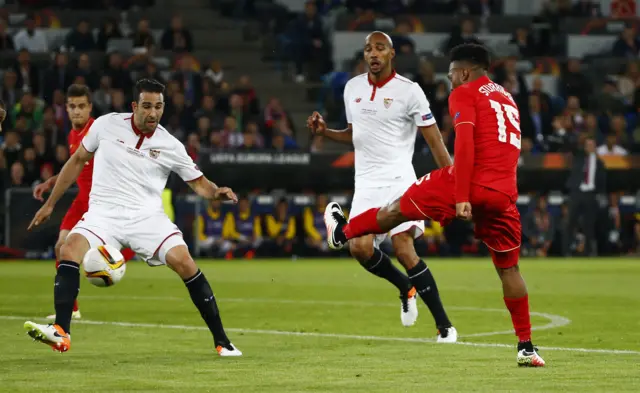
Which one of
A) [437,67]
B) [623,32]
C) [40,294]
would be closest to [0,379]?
A: [40,294]

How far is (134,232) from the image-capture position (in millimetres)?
10320

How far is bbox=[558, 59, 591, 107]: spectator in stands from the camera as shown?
30.0m

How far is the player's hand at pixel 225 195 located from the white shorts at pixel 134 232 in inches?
17.6

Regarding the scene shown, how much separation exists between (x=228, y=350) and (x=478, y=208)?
2.21 m

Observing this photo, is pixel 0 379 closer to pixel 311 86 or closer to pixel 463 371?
pixel 463 371

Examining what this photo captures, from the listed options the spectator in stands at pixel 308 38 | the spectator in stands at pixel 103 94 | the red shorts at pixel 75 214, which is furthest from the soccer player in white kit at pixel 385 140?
the spectator in stands at pixel 308 38

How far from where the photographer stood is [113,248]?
1007cm

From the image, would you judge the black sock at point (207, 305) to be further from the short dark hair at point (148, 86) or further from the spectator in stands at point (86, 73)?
the spectator in stands at point (86, 73)

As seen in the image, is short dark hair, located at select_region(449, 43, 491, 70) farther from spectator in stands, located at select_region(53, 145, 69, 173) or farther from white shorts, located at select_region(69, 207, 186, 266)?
spectator in stands, located at select_region(53, 145, 69, 173)

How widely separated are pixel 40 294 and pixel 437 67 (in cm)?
1524

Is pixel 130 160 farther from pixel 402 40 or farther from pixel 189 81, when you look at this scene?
pixel 402 40

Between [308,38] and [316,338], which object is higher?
[308,38]

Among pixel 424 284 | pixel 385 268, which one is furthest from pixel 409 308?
pixel 424 284

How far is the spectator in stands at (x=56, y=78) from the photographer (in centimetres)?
2656
